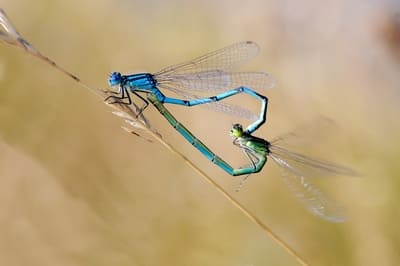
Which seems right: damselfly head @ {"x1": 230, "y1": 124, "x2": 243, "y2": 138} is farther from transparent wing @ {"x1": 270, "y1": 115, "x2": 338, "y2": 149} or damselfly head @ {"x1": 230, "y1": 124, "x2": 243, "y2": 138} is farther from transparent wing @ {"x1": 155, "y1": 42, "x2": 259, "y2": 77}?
transparent wing @ {"x1": 155, "y1": 42, "x2": 259, "y2": 77}

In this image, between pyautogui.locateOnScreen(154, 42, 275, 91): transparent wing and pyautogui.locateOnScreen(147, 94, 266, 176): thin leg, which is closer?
pyautogui.locateOnScreen(147, 94, 266, 176): thin leg

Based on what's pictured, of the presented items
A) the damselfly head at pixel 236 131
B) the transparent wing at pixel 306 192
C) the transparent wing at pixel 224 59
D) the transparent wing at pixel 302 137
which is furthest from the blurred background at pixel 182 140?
the transparent wing at pixel 224 59

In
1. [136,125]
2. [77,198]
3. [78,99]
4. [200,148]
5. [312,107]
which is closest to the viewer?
[136,125]

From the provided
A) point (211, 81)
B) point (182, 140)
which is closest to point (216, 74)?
point (211, 81)

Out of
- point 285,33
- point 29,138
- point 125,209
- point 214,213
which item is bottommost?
point 214,213

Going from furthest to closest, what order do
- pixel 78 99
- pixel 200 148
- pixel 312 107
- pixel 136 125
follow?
pixel 312 107 → pixel 78 99 → pixel 200 148 → pixel 136 125

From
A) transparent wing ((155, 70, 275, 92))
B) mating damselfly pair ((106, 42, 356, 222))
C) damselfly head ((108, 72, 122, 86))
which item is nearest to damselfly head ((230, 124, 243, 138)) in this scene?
mating damselfly pair ((106, 42, 356, 222))

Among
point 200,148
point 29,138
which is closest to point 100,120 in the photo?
point 29,138

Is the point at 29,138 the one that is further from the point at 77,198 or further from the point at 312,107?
the point at 312,107
